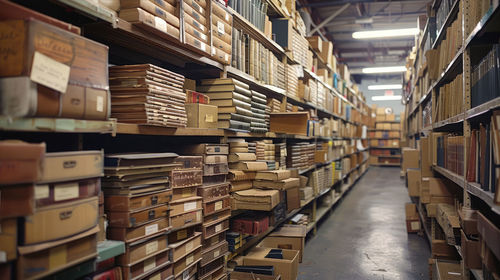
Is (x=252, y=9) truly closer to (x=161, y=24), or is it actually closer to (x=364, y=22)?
(x=161, y=24)

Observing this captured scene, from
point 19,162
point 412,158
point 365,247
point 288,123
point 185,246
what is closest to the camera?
point 19,162

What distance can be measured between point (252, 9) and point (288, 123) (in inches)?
46.7

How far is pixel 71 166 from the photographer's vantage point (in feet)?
4.50

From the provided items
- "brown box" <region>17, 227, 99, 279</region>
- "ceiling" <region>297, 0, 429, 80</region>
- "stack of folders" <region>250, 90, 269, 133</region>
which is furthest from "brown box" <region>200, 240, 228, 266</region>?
"ceiling" <region>297, 0, 429, 80</region>

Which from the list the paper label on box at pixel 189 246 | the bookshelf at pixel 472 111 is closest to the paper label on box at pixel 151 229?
the paper label on box at pixel 189 246

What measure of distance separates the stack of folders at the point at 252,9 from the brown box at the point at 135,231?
6.18 feet

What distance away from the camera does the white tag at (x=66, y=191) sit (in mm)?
1329

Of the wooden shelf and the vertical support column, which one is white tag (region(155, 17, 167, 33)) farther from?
the vertical support column

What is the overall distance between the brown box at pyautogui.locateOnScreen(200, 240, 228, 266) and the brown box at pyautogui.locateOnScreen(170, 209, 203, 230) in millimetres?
295

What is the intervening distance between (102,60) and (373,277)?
125 inches

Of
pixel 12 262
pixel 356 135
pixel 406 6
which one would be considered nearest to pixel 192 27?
pixel 12 262

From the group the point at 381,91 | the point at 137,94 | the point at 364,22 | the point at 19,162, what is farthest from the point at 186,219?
the point at 381,91

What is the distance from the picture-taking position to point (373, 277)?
141 inches

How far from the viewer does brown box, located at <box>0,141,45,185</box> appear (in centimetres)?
110
